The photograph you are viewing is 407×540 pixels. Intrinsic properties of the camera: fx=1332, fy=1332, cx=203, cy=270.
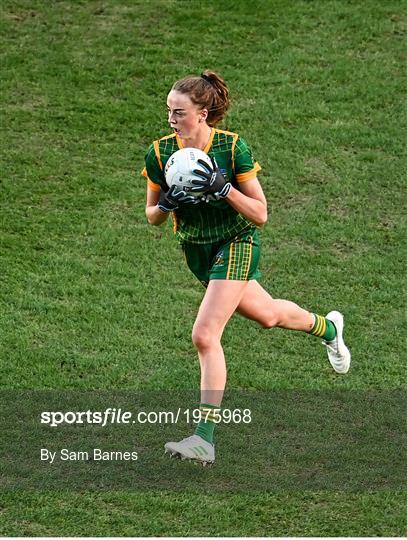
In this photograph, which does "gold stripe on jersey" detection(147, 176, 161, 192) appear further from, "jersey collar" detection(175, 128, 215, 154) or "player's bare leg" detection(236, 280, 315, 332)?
"player's bare leg" detection(236, 280, 315, 332)

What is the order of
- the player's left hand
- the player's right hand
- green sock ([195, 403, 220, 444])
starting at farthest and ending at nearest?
green sock ([195, 403, 220, 444]) → the player's right hand → the player's left hand

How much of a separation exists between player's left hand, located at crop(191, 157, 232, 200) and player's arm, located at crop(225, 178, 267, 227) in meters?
0.05

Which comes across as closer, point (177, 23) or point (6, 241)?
point (6, 241)

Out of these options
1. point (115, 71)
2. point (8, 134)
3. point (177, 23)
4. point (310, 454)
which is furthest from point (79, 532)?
point (177, 23)

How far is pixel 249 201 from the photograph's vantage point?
696 centimetres

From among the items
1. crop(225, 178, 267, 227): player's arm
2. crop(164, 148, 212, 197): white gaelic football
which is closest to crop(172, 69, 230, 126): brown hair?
crop(164, 148, 212, 197): white gaelic football

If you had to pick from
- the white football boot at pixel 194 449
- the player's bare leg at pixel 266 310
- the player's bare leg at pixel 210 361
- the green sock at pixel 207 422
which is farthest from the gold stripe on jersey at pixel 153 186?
the white football boot at pixel 194 449

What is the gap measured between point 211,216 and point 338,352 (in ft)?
4.68

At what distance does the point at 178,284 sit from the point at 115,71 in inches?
120

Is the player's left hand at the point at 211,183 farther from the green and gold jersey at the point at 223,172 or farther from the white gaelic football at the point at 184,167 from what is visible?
the green and gold jersey at the point at 223,172

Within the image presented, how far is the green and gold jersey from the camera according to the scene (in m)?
7.05

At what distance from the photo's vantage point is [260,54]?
11.9 metres

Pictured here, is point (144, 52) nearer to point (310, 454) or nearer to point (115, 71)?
point (115, 71)

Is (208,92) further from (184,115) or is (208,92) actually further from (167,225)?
(167,225)
